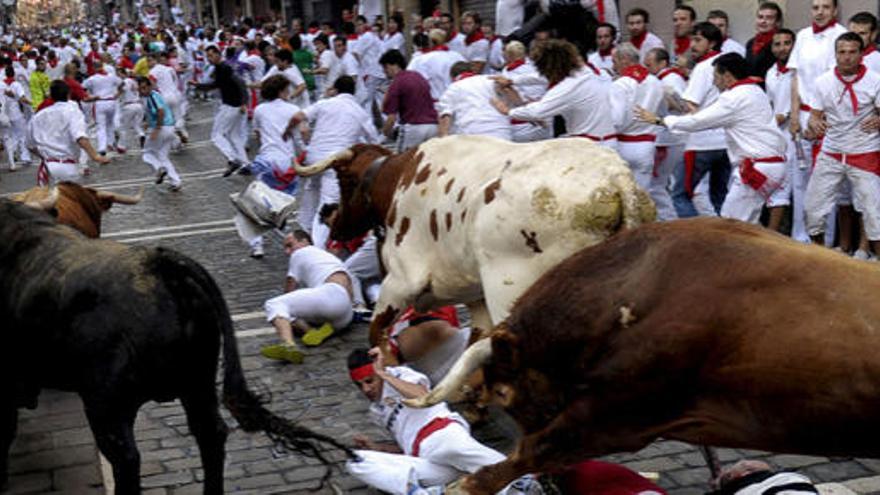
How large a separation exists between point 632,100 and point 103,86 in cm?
1562

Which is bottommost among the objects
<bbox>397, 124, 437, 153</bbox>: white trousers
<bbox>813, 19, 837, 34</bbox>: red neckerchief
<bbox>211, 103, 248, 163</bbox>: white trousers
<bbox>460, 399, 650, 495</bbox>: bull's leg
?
<bbox>211, 103, 248, 163</bbox>: white trousers

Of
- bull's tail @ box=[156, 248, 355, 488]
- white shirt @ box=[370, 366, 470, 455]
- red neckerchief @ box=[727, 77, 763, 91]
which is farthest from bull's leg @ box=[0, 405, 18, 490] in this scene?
red neckerchief @ box=[727, 77, 763, 91]

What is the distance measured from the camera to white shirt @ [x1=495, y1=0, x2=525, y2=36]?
16906mm

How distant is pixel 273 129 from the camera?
13305 mm

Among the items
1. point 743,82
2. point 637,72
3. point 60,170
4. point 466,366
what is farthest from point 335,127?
point 466,366

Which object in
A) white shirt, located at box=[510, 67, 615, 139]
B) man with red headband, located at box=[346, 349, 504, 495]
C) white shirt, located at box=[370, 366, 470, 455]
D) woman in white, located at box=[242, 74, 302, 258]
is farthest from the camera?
woman in white, located at box=[242, 74, 302, 258]

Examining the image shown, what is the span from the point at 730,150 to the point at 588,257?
603 centimetres

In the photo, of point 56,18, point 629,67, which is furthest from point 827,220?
point 56,18

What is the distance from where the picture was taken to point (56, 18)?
6983 inches

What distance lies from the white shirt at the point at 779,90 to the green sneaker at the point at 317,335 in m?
4.97

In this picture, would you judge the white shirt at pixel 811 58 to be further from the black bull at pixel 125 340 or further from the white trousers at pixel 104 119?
the white trousers at pixel 104 119

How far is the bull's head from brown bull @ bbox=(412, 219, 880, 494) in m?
3.56

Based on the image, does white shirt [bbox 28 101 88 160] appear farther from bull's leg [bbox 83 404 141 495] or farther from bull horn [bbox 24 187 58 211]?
bull's leg [bbox 83 404 141 495]

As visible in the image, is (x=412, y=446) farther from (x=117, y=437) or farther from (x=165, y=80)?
(x=165, y=80)
